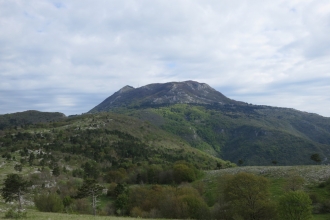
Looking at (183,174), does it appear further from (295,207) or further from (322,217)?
(295,207)

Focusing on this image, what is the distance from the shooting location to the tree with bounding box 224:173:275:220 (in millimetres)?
48594

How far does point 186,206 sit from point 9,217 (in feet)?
129

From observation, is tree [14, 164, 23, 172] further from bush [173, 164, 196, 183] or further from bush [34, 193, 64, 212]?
bush [173, 164, 196, 183]

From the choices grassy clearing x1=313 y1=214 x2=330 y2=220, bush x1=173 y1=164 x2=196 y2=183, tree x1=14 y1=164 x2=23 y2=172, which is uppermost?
tree x1=14 y1=164 x2=23 y2=172

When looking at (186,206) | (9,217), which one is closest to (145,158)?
(186,206)

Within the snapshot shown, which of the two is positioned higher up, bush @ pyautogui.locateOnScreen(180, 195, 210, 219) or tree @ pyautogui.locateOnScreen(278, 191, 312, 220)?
tree @ pyautogui.locateOnScreen(278, 191, 312, 220)

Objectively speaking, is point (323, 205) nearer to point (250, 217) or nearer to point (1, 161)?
point (250, 217)

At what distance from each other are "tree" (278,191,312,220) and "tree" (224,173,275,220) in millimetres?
3916

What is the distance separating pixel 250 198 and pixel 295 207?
26.6 feet

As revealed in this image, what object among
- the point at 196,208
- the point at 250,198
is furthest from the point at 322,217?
the point at 196,208

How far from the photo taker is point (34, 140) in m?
151

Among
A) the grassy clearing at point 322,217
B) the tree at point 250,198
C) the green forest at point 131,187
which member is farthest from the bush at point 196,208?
the grassy clearing at point 322,217

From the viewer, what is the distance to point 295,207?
44.0m

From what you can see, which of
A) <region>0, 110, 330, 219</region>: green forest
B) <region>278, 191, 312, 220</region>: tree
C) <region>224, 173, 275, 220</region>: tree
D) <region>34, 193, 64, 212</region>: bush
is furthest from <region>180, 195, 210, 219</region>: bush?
<region>34, 193, 64, 212</region>: bush
